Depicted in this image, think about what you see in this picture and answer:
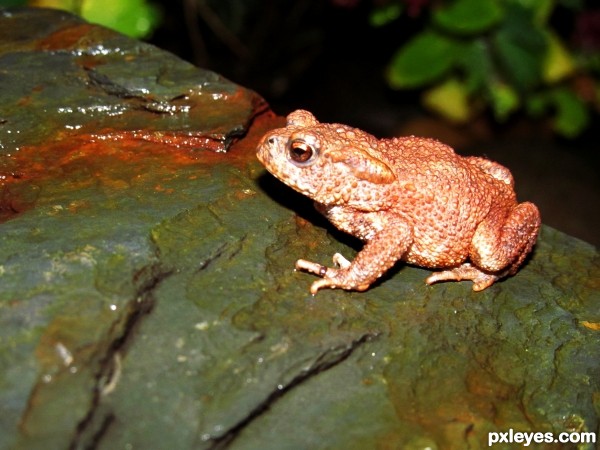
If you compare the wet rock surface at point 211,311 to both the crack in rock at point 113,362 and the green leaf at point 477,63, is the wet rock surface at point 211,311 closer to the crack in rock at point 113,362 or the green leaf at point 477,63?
the crack in rock at point 113,362

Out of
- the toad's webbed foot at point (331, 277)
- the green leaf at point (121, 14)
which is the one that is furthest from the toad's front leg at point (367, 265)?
the green leaf at point (121, 14)

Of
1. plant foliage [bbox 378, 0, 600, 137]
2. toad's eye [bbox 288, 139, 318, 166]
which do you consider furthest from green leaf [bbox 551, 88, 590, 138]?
toad's eye [bbox 288, 139, 318, 166]

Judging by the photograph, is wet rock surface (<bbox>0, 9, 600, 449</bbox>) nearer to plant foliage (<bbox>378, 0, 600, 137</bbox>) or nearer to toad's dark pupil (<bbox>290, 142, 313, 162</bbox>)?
toad's dark pupil (<bbox>290, 142, 313, 162</bbox>)

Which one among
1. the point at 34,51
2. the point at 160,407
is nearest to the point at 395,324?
the point at 160,407

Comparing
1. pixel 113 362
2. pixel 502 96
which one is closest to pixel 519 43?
pixel 502 96

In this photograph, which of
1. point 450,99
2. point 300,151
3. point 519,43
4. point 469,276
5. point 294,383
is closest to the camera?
point 294,383

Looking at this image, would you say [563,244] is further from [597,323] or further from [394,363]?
[394,363]

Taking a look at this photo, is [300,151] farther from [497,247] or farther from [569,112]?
[569,112]
